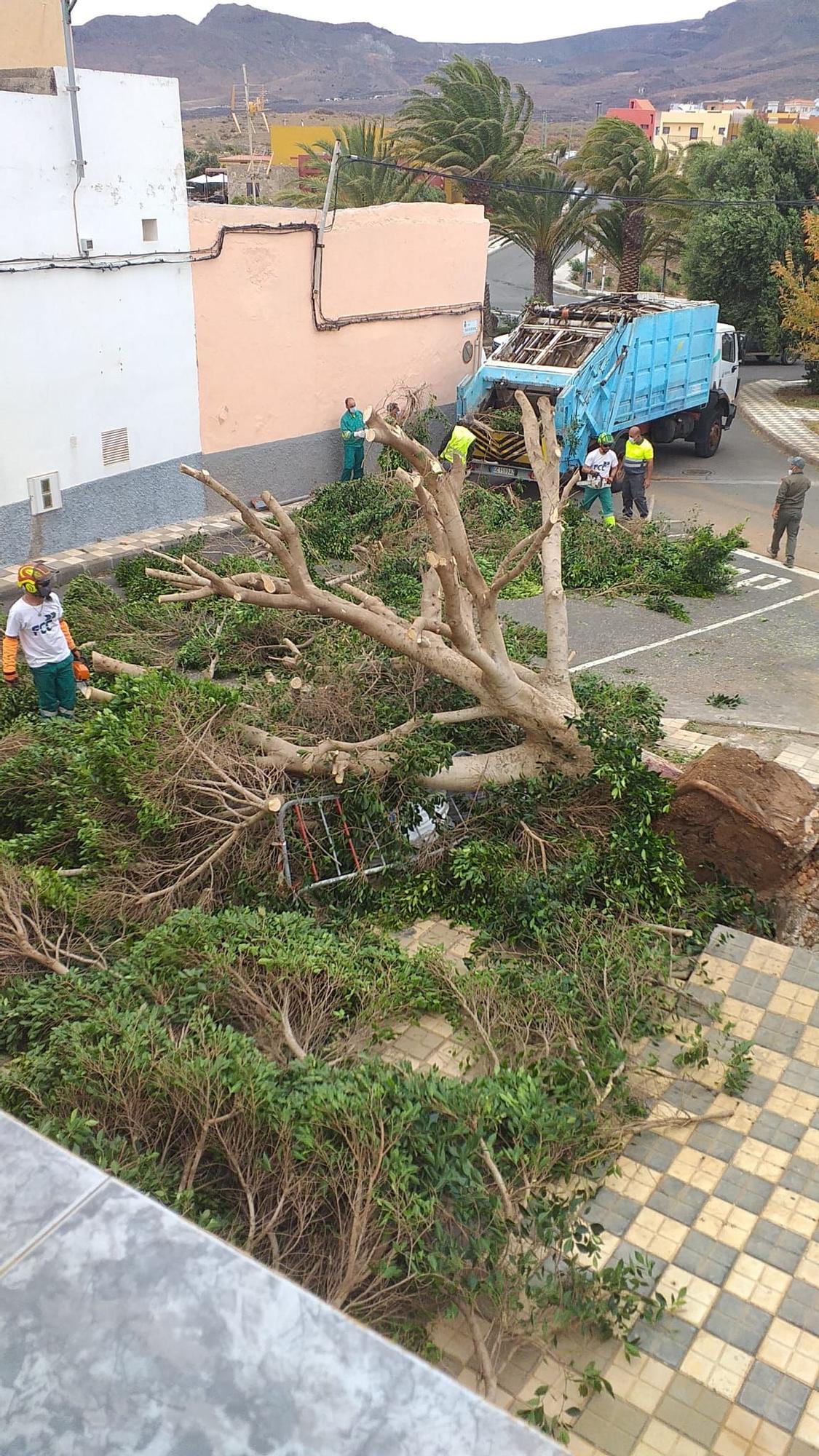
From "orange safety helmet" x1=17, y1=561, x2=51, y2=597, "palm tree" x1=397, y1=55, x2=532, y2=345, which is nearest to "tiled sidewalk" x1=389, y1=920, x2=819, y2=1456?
"orange safety helmet" x1=17, y1=561, x2=51, y2=597

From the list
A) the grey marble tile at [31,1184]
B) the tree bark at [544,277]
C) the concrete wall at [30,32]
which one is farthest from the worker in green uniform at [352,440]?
the grey marble tile at [31,1184]

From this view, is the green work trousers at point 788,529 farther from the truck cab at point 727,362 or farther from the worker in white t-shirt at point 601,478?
the truck cab at point 727,362

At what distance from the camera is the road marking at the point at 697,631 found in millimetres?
10734

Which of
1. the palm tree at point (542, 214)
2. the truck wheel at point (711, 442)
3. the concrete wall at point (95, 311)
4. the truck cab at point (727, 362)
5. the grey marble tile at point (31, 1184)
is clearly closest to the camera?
the grey marble tile at point (31, 1184)

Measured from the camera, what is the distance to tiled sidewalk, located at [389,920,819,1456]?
388 centimetres

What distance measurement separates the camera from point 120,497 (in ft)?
45.9

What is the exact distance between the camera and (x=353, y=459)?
16.5 m

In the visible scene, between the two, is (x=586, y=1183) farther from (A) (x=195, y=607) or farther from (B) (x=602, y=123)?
(B) (x=602, y=123)

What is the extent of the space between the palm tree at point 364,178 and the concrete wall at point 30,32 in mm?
11949

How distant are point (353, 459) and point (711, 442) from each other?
6.43 m

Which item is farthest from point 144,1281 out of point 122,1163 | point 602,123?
point 602,123

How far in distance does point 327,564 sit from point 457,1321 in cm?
955

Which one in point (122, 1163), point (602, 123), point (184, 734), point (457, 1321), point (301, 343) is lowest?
point (457, 1321)

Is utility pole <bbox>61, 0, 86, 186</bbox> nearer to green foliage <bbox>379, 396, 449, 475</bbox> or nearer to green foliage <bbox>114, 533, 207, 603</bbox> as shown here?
green foliage <bbox>114, 533, 207, 603</bbox>
